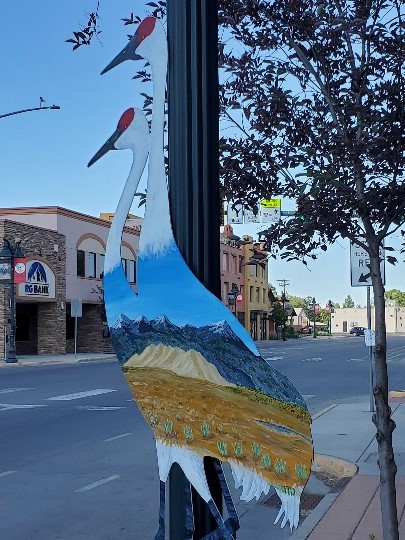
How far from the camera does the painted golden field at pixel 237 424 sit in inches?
123

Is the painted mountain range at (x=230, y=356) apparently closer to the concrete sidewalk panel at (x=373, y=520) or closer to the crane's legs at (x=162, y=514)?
the crane's legs at (x=162, y=514)

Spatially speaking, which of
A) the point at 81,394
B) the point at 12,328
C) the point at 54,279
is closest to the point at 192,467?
the point at 81,394

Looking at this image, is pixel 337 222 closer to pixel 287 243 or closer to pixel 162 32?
pixel 287 243

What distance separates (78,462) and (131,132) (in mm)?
7297

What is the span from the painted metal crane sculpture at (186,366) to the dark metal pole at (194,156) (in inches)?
3.1

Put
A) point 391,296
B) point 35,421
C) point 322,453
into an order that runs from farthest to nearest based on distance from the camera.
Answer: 1. point 391,296
2. point 35,421
3. point 322,453

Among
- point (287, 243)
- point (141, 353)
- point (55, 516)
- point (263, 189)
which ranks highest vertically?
point (263, 189)

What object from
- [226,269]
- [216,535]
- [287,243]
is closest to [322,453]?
[287,243]

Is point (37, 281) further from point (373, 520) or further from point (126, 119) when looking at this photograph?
point (126, 119)

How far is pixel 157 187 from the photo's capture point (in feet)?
11.4

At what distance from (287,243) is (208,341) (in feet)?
6.41

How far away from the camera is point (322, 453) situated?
980 centimetres

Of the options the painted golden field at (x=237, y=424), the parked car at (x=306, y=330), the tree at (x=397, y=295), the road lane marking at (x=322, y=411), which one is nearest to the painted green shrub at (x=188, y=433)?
the painted golden field at (x=237, y=424)

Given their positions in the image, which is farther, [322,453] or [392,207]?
[322,453]
